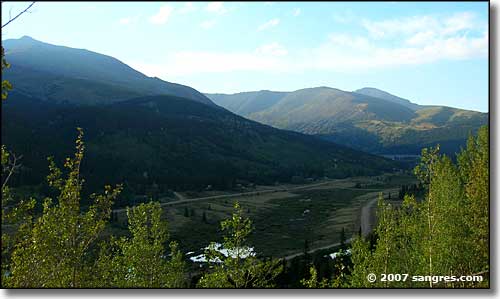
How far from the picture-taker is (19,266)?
10578 millimetres

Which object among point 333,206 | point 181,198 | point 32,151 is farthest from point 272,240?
point 32,151

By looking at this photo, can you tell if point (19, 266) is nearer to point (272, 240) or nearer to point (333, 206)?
point (272, 240)

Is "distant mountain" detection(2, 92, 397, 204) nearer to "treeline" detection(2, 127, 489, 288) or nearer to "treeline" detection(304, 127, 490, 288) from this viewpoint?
"treeline" detection(2, 127, 489, 288)

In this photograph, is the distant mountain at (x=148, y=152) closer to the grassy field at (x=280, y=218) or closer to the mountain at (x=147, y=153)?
the mountain at (x=147, y=153)

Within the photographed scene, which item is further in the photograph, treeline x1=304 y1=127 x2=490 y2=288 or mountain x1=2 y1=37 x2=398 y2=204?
mountain x1=2 y1=37 x2=398 y2=204

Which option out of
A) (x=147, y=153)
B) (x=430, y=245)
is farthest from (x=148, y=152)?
(x=430, y=245)

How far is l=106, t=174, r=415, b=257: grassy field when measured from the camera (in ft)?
215

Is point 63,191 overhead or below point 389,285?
overhead

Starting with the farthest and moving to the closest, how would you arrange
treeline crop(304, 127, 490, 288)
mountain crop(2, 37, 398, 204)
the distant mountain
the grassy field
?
the distant mountain → mountain crop(2, 37, 398, 204) → the grassy field → treeline crop(304, 127, 490, 288)

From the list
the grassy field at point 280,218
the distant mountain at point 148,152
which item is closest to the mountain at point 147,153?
the distant mountain at point 148,152

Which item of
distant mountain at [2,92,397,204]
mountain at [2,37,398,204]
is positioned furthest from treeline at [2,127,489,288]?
distant mountain at [2,92,397,204]

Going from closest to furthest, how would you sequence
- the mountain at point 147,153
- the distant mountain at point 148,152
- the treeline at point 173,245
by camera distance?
the treeline at point 173,245 < the mountain at point 147,153 < the distant mountain at point 148,152

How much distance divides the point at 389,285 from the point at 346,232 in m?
61.3

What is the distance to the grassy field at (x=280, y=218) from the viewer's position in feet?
215
